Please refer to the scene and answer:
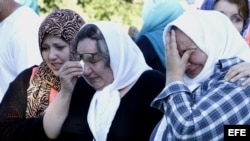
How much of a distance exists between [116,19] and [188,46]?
6794 millimetres

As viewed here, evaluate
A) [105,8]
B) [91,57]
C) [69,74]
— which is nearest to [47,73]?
[69,74]

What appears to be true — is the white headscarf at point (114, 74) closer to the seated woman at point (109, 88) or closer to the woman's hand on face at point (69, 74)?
the seated woman at point (109, 88)

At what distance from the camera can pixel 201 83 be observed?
9.32 ft

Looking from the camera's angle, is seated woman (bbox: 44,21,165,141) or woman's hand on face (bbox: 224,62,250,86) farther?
seated woman (bbox: 44,21,165,141)

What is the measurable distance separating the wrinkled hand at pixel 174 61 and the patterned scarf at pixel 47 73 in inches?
34.7

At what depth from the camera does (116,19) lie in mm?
9625

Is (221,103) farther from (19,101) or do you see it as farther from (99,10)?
(99,10)

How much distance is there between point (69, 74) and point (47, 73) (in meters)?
0.43

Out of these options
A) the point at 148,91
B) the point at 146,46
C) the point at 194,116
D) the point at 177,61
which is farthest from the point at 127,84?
the point at 146,46

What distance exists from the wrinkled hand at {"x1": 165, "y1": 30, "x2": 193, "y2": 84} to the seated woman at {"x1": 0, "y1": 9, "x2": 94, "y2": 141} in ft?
2.60

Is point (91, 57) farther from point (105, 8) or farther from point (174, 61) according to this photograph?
point (105, 8)

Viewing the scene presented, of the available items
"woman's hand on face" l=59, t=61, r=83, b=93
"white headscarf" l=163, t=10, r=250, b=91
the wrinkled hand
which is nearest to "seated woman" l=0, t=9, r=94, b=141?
"woman's hand on face" l=59, t=61, r=83, b=93

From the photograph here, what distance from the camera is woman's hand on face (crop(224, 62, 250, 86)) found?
105 inches

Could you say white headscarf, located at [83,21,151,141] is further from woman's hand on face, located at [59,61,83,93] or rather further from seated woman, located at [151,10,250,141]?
seated woman, located at [151,10,250,141]
